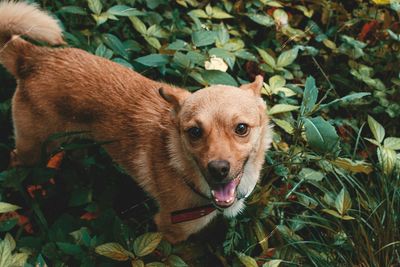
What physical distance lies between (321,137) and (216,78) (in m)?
1.03

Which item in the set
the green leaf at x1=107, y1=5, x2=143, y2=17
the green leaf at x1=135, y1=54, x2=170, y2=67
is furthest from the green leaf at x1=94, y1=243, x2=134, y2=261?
the green leaf at x1=107, y1=5, x2=143, y2=17

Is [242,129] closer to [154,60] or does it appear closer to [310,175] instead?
[310,175]

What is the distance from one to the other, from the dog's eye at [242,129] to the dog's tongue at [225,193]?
0.89 ft

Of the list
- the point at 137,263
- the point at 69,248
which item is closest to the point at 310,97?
the point at 137,263

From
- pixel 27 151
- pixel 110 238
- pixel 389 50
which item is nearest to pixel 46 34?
pixel 27 151

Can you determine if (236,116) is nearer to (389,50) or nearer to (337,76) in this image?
(337,76)

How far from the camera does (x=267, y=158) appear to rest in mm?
3727

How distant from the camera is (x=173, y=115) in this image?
130 inches

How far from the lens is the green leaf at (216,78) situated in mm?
3731

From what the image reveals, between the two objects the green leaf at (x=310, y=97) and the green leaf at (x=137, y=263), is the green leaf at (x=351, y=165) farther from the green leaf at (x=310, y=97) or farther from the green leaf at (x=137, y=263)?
the green leaf at (x=137, y=263)

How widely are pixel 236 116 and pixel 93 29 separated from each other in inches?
76.4

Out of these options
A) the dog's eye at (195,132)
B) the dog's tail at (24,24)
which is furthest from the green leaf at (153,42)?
the dog's eye at (195,132)

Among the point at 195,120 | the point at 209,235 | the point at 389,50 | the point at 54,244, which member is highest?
the point at 195,120

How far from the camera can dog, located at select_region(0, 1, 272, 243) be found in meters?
2.98
